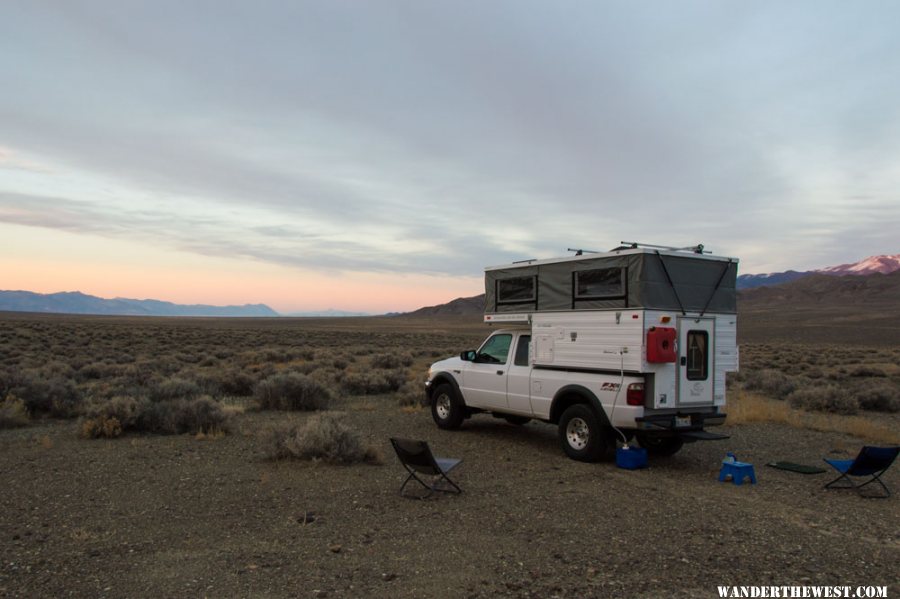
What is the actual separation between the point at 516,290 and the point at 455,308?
564 feet

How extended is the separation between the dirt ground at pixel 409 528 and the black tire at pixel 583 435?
20 cm

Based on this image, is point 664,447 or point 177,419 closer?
point 664,447

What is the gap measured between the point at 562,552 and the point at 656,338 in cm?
372

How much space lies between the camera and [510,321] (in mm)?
10891

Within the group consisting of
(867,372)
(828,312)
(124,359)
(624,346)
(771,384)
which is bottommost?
(124,359)

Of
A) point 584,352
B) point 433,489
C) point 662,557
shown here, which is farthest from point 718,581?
point 584,352

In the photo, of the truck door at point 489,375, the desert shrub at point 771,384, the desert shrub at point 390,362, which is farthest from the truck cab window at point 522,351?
the desert shrub at point 390,362

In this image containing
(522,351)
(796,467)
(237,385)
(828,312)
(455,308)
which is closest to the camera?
(796,467)

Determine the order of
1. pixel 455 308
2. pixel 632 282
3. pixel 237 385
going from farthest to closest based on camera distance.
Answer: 1. pixel 455 308
2. pixel 237 385
3. pixel 632 282

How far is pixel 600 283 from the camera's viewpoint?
9336 millimetres

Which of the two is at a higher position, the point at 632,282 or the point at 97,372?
the point at 632,282

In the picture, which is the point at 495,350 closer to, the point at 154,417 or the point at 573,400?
the point at 573,400

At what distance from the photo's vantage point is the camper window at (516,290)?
414 inches

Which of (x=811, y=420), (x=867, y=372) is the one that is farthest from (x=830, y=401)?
(x=867, y=372)
